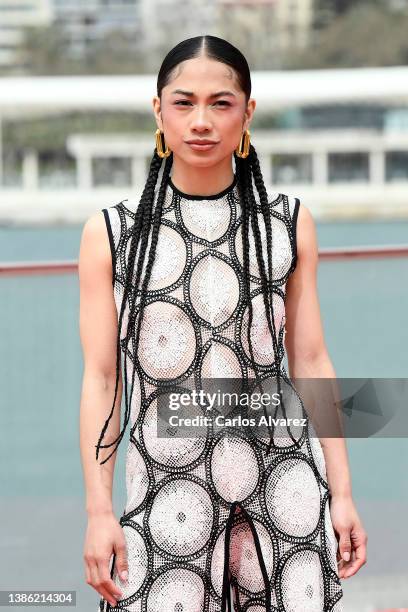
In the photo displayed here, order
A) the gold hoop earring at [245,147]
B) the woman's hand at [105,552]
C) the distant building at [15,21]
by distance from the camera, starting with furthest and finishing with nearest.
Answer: the distant building at [15,21] → the gold hoop earring at [245,147] → the woman's hand at [105,552]

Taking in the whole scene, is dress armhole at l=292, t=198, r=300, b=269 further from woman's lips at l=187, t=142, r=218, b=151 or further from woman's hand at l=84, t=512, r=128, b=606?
woman's hand at l=84, t=512, r=128, b=606

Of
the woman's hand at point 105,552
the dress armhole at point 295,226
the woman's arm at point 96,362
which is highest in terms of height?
the dress armhole at point 295,226

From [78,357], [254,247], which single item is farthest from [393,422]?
[254,247]

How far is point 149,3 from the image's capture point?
71.8m

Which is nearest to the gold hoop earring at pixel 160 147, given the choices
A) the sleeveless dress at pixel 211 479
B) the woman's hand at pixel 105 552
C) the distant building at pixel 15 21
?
the sleeveless dress at pixel 211 479

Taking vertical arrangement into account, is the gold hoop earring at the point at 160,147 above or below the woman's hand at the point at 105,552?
above

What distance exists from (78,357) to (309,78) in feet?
4.59

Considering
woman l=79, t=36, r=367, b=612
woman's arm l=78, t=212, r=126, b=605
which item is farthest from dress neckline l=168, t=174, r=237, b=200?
woman's arm l=78, t=212, r=126, b=605

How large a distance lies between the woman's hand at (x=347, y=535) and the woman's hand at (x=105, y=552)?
29 centimetres

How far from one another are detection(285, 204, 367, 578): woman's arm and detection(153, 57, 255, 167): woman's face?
15cm

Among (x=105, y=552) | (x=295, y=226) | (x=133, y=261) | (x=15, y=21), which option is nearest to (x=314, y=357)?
(x=295, y=226)

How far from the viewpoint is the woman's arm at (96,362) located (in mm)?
1571

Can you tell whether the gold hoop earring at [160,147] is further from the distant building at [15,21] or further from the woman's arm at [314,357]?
the distant building at [15,21]

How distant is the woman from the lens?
1.53 metres
